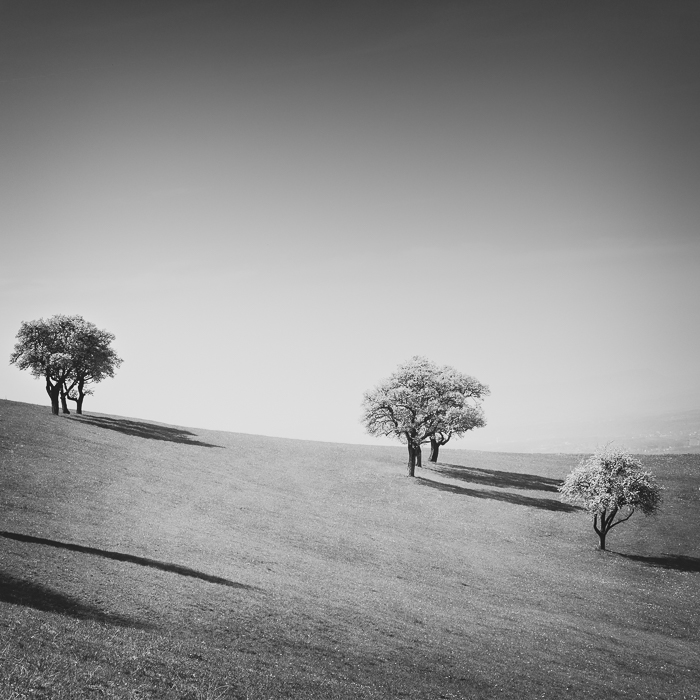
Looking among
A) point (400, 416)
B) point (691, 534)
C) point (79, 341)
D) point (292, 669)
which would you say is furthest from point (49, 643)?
point (79, 341)

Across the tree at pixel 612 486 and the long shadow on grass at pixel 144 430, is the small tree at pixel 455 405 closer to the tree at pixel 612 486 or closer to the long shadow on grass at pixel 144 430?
the tree at pixel 612 486

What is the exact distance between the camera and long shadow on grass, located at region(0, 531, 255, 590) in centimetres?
2664

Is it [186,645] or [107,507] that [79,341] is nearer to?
[107,507]

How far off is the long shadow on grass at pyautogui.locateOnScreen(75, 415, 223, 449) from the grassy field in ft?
25.5

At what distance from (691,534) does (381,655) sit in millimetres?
48312

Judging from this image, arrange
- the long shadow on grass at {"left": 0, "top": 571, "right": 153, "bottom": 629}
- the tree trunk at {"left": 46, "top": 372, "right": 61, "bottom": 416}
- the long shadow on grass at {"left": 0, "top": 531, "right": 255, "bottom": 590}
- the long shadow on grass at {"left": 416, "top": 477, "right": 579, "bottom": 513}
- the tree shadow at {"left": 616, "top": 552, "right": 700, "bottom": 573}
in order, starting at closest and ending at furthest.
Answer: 1. the long shadow on grass at {"left": 0, "top": 571, "right": 153, "bottom": 629}
2. the long shadow on grass at {"left": 0, "top": 531, "right": 255, "bottom": 590}
3. the tree shadow at {"left": 616, "top": 552, "right": 700, "bottom": 573}
4. the long shadow on grass at {"left": 416, "top": 477, "right": 579, "bottom": 513}
5. the tree trunk at {"left": 46, "top": 372, "right": 61, "bottom": 416}

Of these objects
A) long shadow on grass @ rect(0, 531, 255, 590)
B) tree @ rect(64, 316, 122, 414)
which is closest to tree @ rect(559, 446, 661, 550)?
long shadow on grass @ rect(0, 531, 255, 590)

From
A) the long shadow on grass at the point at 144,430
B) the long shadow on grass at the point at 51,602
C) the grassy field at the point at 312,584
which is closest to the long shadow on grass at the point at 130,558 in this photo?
the grassy field at the point at 312,584

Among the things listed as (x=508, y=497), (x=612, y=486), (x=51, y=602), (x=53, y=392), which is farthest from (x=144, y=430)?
(x=612, y=486)

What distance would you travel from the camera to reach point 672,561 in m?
44.6

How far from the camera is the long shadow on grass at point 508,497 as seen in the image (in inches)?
2333

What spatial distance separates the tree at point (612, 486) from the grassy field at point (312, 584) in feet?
16.2

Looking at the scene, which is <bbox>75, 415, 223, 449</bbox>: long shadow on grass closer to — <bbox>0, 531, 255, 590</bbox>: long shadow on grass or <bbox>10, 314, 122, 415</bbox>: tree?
<bbox>10, 314, 122, 415</bbox>: tree

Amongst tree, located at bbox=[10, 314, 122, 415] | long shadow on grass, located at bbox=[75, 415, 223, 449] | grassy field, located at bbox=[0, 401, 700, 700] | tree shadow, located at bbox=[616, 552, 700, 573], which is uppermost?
tree, located at bbox=[10, 314, 122, 415]
